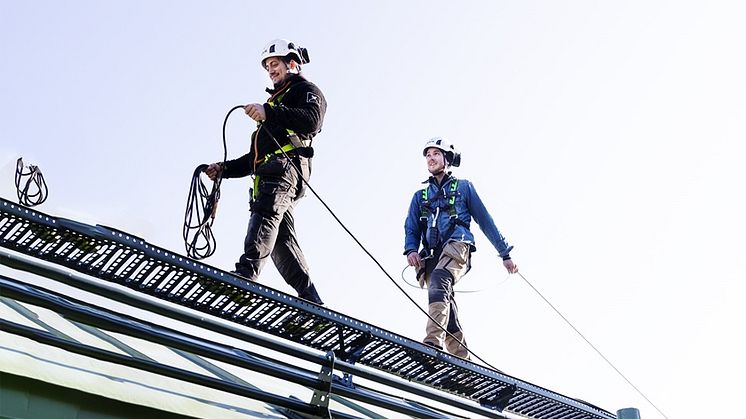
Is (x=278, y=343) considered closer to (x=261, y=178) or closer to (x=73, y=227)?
(x=73, y=227)

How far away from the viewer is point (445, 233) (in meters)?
8.55

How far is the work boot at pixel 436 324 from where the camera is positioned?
25.5 ft

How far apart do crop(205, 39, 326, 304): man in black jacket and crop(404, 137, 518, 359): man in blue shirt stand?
1667 mm

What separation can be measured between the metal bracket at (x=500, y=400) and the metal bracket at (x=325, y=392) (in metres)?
1.81

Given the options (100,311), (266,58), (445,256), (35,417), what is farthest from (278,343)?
(445,256)

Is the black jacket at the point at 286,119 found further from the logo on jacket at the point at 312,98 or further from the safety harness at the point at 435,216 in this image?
the safety harness at the point at 435,216

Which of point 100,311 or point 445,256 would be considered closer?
point 100,311

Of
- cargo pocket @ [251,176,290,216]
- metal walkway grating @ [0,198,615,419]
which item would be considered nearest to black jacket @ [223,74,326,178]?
cargo pocket @ [251,176,290,216]

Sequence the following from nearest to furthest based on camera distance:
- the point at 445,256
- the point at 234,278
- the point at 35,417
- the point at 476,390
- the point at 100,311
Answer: the point at 35,417
the point at 100,311
the point at 234,278
the point at 476,390
the point at 445,256

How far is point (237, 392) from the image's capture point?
15.5 ft

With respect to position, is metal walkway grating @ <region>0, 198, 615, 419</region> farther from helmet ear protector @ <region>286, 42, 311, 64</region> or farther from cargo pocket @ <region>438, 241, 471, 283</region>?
helmet ear protector @ <region>286, 42, 311, 64</region>

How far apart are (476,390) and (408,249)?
7.76ft

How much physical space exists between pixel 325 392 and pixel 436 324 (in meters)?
2.55

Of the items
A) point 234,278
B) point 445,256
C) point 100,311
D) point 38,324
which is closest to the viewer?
point 100,311
